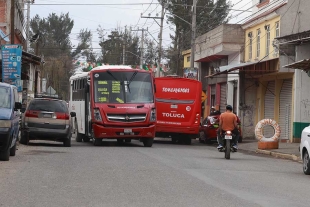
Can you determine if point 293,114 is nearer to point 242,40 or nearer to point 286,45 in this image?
point 286,45

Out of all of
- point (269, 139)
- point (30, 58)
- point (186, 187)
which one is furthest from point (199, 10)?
point (186, 187)

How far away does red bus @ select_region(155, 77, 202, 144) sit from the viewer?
3098 centimetres

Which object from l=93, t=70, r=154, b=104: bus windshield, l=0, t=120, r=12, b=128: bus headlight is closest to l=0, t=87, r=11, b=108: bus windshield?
l=0, t=120, r=12, b=128: bus headlight

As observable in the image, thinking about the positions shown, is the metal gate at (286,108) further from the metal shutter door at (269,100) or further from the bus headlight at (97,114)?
the bus headlight at (97,114)

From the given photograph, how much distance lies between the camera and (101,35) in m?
100

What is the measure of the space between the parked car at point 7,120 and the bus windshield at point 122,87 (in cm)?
733

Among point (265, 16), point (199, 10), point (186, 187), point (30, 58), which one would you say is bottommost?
point (186, 187)

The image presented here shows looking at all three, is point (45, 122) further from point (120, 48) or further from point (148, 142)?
point (120, 48)

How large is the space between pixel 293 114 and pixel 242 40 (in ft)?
33.2

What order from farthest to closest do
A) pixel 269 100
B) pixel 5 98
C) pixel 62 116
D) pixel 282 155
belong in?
pixel 269 100
pixel 62 116
pixel 282 155
pixel 5 98

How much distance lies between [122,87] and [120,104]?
0.81 meters

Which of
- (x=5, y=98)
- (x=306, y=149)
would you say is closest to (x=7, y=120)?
(x=5, y=98)

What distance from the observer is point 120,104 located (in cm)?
2609

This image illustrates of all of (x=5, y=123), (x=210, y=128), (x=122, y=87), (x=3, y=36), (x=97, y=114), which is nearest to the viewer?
(x=5, y=123)
